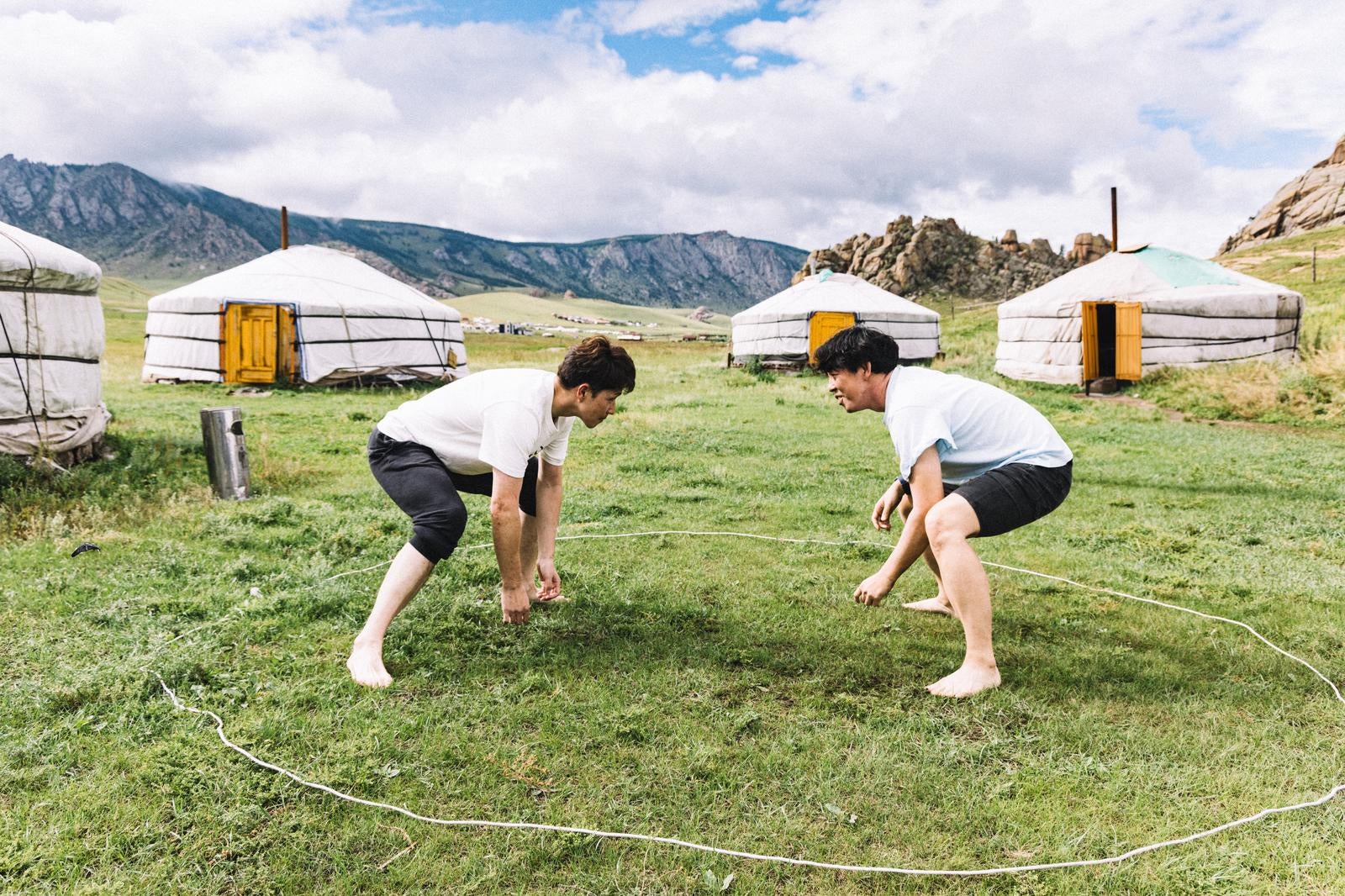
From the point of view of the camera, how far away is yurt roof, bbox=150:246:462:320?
1441cm

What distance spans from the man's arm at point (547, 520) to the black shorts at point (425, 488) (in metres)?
0.22

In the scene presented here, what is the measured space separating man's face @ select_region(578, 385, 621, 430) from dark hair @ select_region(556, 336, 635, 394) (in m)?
0.01

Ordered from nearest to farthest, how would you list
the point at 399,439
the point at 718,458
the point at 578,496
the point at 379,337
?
1. the point at 399,439
2. the point at 578,496
3. the point at 718,458
4. the point at 379,337

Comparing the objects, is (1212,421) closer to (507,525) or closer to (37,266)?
(507,525)

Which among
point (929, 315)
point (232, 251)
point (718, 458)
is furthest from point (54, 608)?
point (232, 251)

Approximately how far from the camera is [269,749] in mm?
2311

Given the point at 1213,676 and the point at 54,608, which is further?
the point at 54,608

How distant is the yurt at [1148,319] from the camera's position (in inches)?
528

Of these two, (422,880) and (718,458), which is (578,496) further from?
(422,880)

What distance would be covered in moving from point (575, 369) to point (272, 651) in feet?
4.87

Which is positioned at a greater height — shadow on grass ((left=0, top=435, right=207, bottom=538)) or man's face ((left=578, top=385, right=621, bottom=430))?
man's face ((left=578, top=385, right=621, bottom=430))

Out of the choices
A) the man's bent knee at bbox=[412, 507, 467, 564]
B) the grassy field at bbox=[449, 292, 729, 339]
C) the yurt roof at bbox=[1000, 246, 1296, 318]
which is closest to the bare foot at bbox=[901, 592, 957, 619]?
the man's bent knee at bbox=[412, 507, 467, 564]

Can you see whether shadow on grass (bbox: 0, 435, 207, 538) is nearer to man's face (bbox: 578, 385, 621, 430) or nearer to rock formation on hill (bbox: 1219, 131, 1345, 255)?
man's face (bbox: 578, 385, 621, 430)

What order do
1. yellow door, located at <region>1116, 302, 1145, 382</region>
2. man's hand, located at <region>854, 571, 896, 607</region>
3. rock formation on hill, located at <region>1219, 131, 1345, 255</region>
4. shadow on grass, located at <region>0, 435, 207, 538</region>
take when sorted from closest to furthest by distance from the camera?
man's hand, located at <region>854, 571, 896, 607</region>, shadow on grass, located at <region>0, 435, 207, 538</region>, yellow door, located at <region>1116, 302, 1145, 382</region>, rock formation on hill, located at <region>1219, 131, 1345, 255</region>
